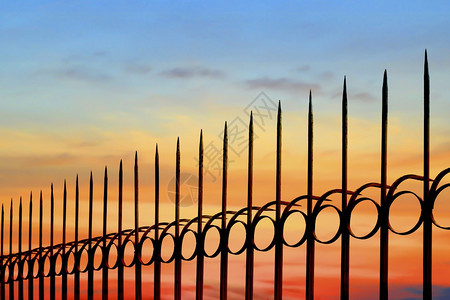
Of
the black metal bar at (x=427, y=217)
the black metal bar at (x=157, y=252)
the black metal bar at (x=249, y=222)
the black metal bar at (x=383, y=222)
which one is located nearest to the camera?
the black metal bar at (x=427, y=217)

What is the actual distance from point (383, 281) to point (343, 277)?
456 millimetres

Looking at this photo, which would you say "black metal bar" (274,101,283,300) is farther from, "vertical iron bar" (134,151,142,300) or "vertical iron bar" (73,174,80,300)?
"vertical iron bar" (73,174,80,300)

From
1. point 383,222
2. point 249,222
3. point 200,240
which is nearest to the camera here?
point 383,222

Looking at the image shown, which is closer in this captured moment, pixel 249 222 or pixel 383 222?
pixel 383 222

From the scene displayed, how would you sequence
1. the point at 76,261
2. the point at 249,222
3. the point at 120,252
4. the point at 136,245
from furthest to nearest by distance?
the point at 76,261 < the point at 120,252 < the point at 136,245 < the point at 249,222

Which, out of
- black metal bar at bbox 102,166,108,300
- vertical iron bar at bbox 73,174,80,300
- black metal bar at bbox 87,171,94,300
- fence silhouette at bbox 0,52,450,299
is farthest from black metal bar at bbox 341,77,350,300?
vertical iron bar at bbox 73,174,80,300

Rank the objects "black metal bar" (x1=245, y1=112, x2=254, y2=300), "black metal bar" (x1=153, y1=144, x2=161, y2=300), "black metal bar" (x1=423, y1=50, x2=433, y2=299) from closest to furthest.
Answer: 1. "black metal bar" (x1=423, y1=50, x2=433, y2=299)
2. "black metal bar" (x1=245, y1=112, x2=254, y2=300)
3. "black metal bar" (x1=153, y1=144, x2=161, y2=300)

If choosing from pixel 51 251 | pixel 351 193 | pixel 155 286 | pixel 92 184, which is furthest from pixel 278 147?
pixel 51 251

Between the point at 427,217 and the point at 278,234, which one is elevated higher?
the point at 427,217

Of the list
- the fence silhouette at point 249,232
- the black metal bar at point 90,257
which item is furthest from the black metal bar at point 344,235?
the black metal bar at point 90,257

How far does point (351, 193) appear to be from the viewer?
7.81 m

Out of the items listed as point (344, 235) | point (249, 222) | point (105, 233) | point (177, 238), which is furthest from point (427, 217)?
point (105, 233)

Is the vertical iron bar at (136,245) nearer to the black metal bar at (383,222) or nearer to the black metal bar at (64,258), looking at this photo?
the black metal bar at (64,258)

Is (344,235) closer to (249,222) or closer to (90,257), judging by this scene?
(249,222)
